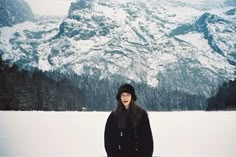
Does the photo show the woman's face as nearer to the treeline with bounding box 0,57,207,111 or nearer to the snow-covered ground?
the snow-covered ground

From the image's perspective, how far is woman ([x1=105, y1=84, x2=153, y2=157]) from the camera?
140 inches

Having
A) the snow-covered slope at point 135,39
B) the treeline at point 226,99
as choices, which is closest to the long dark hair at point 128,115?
the treeline at point 226,99

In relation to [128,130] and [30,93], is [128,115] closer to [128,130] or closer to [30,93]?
[128,130]

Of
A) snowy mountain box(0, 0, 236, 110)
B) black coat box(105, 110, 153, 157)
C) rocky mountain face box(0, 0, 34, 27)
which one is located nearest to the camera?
black coat box(105, 110, 153, 157)

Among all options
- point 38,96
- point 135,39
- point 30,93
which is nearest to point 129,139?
point 30,93

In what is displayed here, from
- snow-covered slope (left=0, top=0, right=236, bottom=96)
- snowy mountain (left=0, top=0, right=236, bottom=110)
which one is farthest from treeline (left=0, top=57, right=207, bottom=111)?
snow-covered slope (left=0, top=0, right=236, bottom=96)

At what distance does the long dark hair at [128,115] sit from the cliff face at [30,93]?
17.1m

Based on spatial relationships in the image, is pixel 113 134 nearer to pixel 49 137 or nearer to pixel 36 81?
pixel 49 137

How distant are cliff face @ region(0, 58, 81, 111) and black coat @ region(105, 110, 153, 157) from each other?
17109 mm

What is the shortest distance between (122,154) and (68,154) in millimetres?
4070

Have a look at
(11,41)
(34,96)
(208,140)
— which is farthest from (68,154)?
(11,41)

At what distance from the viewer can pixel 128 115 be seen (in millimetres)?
3580

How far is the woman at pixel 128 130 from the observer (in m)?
3.54

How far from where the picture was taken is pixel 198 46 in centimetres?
18488
